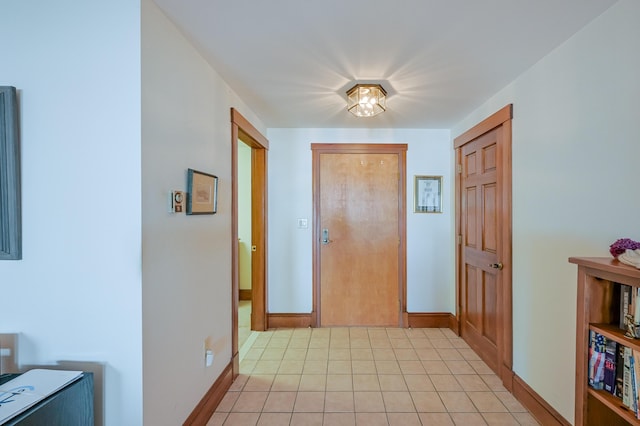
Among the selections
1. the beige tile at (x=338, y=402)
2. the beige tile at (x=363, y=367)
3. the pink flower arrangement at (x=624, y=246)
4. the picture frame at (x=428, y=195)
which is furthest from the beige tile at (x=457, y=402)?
the picture frame at (x=428, y=195)

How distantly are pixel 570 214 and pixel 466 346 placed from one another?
71.6 inches

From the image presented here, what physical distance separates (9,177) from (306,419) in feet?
6.54

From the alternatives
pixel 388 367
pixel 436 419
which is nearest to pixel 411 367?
pixel 388 367

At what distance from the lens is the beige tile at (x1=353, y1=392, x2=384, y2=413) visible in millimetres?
1975

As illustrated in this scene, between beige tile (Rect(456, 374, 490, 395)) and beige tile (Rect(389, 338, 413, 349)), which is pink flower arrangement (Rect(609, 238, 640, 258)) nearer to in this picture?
beige tile (Rect(456, 374, 490, 395))

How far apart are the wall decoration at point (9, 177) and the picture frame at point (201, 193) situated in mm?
674

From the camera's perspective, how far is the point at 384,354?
2742 mm

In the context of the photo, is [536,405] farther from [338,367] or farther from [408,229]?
[408,229]

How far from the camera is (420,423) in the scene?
6.07ft

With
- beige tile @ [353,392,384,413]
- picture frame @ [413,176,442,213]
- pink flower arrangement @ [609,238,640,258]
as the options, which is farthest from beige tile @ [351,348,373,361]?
pink flower arrangement @ [609,238,640,258]

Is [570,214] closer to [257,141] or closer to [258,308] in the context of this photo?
[257,141]

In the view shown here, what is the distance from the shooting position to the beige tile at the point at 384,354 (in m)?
2.67

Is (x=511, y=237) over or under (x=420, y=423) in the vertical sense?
over

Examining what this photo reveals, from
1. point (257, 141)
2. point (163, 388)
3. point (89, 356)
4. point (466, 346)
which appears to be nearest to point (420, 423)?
point (466, 346)
